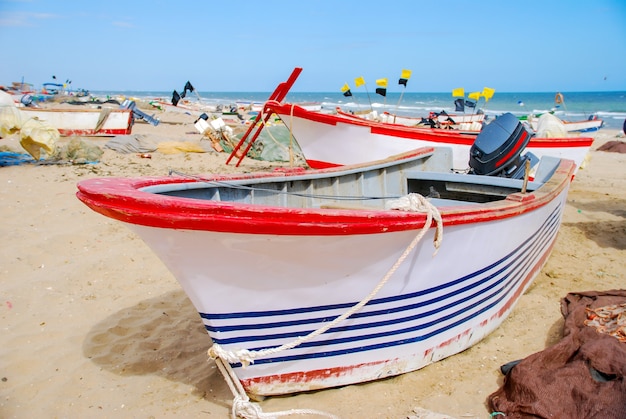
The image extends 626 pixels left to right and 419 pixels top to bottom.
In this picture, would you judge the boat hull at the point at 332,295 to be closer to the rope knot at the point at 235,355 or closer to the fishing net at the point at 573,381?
the rope knot at the point at 235,355

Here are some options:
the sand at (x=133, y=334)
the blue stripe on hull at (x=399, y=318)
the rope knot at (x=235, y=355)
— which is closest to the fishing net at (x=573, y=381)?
the sand at (x=133, y=334)

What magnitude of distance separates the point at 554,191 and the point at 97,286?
462 centimetres

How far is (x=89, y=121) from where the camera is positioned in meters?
14.5

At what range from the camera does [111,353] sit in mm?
3531

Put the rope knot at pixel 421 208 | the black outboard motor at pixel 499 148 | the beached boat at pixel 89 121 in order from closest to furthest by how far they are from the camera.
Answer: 1. the rope knot at pixel 421 208
2. the black outboard motor at pixel 499 148
3. the beached boat at pixel 89 121

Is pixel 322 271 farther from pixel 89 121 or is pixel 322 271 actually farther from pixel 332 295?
pixel 89 121

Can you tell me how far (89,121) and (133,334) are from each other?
1278 centimetres

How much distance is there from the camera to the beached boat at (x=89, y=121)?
14.3 metres

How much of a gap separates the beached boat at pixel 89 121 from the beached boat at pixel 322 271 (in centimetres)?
1281

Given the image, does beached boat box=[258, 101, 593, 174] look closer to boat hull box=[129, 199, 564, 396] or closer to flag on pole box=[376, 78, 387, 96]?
flag on pole box=[376, 78, 387, 96]

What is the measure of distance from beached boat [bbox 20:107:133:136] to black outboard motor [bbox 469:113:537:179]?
12.8 metres

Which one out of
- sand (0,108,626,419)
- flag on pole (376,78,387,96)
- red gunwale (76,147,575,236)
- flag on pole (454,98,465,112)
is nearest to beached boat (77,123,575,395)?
red gunwale (76,147,575,236)

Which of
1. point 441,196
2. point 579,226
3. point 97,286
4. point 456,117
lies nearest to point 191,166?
point 97,286

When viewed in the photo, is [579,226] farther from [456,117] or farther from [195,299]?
[456,117]
